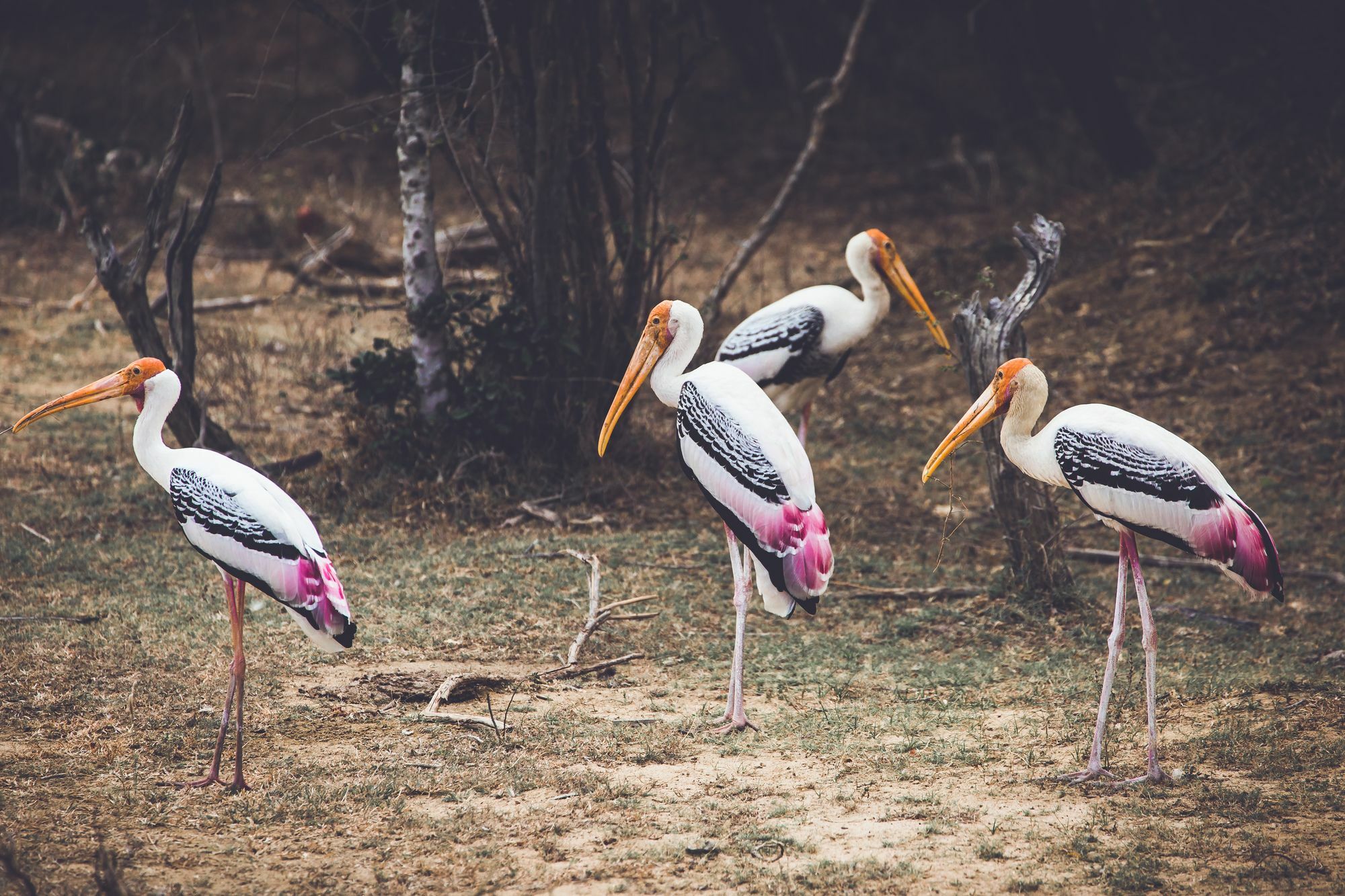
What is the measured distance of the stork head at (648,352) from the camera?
201 inches

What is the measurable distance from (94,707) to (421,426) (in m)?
2.98

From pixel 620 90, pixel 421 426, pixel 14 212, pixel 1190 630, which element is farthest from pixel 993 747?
pixel 620 90

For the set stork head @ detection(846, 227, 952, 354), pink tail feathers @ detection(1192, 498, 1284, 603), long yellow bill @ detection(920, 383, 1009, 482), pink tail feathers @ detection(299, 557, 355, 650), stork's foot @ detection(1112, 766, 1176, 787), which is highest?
stork head @ detection(846, 227, 952, 354)

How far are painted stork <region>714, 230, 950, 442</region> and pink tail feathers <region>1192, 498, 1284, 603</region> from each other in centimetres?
241

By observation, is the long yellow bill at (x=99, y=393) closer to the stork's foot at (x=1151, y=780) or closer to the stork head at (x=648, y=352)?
the stork head at (x=648, y=352)

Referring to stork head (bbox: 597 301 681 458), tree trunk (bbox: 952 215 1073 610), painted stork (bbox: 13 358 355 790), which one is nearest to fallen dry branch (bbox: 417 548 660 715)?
painted stork (bbox: 13 358 355 790)

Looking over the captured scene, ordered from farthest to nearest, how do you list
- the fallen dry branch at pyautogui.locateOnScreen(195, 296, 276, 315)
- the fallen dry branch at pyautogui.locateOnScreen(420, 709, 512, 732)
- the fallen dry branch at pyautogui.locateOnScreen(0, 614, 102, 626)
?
the fallen dry branch at pyautogui.locateOnScreen(195, 296, 276, 315) → the fallen dry branch at pyautogui.locateOnScreen(0, 614, 102, 626) → the fallen dry branch at pyautogui.locateOnScreen(420, 709, 512, 732)

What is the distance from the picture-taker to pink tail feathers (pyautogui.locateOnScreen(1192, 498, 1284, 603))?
4219mm

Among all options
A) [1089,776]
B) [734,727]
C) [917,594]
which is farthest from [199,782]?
[917,594]

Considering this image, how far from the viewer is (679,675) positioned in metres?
5.16

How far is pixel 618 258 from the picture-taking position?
748 centimetres

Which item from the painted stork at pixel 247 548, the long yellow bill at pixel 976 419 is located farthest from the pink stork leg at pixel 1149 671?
the painted stork at pixel 247 548

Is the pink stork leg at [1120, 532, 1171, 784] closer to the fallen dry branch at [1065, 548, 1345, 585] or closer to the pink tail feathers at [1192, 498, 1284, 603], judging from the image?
the pink tail feathers at [1192, 498, 1284, 603]

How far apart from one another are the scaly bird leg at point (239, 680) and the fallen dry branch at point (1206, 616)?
3.94 m
